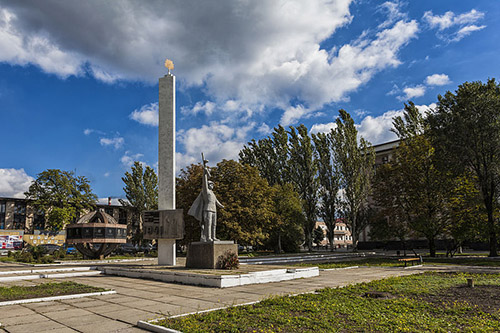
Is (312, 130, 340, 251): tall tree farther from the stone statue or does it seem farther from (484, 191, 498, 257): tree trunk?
the stone statue

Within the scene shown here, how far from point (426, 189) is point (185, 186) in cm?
1925

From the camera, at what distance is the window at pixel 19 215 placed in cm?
5894

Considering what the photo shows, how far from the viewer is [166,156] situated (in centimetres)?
1966

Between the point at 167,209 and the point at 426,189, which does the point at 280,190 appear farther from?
the point at 167,209

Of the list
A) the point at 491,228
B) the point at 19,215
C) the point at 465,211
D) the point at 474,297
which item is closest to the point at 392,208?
the point at 465,211

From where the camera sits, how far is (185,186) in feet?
99.8

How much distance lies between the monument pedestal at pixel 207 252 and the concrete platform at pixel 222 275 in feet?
2.28

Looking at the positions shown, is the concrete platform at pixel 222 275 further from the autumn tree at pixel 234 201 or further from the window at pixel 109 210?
the window at pixel 109 210

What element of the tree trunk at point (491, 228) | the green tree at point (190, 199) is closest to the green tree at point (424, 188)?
the tree trunk at point (491, 228)

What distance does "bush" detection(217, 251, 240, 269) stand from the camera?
14164mm

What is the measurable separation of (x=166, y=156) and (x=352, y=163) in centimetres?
2513

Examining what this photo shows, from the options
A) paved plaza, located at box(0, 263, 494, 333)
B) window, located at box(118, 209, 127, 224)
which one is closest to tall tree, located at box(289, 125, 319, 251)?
paved plaza, located at box(0, 263, 494, 333)

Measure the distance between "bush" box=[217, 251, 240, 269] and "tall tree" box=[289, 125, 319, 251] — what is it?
27292mm

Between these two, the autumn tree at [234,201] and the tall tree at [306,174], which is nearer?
the autumn tree at [234,201]
